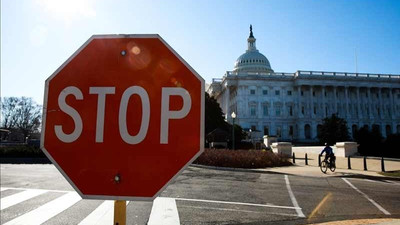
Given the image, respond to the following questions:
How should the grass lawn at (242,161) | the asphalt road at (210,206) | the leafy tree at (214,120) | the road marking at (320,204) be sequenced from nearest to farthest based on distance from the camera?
the asphalt road at (210,206) → the road marking at (320,204) → the grass lawn at (242,161) → the leafy tree at (214,120)

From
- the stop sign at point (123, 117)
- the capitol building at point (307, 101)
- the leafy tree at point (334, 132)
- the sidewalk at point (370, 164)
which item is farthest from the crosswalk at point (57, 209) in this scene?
the capitol building at point (307, 101)

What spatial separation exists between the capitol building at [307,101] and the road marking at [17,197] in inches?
3135

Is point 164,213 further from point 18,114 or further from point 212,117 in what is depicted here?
point 18,114

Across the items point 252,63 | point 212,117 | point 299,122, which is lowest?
point 212,117

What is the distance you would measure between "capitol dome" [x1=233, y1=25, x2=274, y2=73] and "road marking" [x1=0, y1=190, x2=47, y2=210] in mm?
99831

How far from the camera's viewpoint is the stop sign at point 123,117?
1946 mm

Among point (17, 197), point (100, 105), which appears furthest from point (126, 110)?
point (17, 197)

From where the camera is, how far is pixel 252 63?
107m

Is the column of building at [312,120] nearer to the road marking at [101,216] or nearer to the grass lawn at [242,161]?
the grass lawn at [242,161]

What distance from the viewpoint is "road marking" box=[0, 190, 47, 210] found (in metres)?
7.18

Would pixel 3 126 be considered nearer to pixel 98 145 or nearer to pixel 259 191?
pixel 259 191

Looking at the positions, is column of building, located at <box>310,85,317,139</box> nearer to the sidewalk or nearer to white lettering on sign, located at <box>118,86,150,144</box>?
the sidewalk

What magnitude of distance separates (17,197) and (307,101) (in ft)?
301

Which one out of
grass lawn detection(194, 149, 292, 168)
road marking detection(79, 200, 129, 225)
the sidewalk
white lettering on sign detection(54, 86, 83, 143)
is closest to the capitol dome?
the sidewalk
